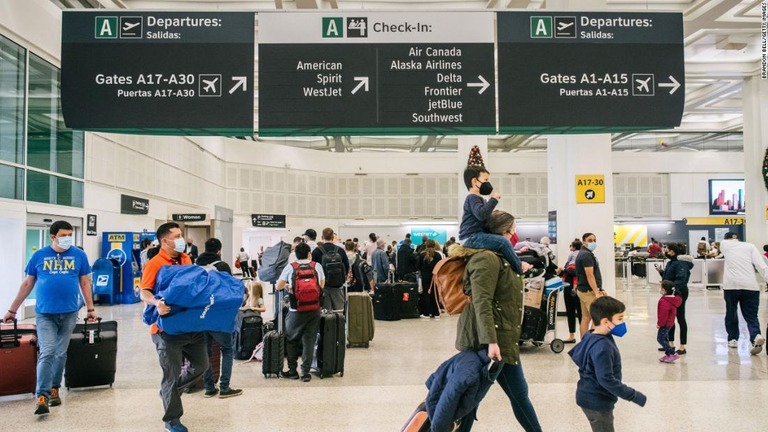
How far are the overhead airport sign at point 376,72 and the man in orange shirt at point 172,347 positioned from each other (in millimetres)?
1879

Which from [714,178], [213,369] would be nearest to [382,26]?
[213,369]

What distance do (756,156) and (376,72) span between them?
1639 cm

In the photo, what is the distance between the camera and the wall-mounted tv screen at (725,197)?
3030 cm

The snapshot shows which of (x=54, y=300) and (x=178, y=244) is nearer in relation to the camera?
(x=178, y=244)

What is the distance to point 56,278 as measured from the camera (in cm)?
529

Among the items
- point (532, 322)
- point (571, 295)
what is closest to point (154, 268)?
point (532, 322)

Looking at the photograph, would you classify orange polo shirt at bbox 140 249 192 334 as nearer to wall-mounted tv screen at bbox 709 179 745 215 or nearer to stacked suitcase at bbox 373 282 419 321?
stacked suitcase at bbox 373 282 419 321

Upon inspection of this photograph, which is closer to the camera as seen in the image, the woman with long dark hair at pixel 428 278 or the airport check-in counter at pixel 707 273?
the woman with long dark hair at pixel 428 278

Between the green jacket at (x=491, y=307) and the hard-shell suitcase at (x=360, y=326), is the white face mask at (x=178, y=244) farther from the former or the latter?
the hard-shell suitcase at (x=360, y=326)

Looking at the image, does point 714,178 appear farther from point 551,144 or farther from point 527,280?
point 527,280

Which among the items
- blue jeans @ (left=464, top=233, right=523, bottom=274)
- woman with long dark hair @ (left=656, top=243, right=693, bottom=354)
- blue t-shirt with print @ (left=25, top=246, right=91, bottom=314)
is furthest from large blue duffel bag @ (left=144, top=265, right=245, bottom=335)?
woman with long dark hair @ (left=656, top=243, right=693, bottom=354)

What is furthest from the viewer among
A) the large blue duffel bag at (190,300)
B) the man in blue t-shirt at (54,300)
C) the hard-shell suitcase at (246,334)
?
the hard-shell suitcase at (246,334)

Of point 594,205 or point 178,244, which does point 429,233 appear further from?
point 178,244

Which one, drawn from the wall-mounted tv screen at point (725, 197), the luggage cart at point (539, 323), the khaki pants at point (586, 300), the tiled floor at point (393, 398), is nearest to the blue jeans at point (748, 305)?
the tiled floor at point (393, 398)
